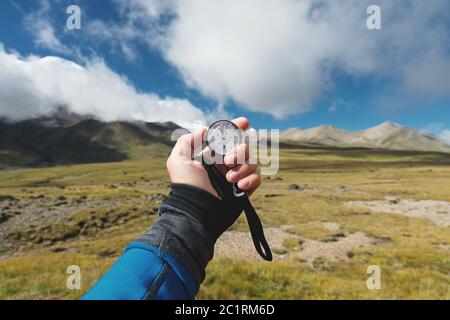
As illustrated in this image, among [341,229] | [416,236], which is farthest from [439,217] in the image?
[341,229]

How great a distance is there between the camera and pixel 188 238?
9.51 feet

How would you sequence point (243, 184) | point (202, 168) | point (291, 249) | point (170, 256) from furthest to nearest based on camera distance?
point (291, 249), point (202, 168), point (243, 184), point (170, 256)

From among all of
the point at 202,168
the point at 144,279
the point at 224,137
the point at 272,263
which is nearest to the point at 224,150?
the point at 224,137

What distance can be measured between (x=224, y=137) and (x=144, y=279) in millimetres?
1818

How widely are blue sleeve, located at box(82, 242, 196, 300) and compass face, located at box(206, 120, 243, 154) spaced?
141cm

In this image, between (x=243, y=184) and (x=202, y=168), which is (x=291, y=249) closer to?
(x=202, y=168)

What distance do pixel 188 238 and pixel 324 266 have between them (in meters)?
14.8

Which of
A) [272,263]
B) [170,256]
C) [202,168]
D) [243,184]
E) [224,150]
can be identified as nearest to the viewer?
[170,256]

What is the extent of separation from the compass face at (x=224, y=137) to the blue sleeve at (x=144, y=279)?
1413 millimetres

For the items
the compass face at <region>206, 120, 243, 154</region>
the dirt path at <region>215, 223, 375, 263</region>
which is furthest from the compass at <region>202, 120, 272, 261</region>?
the dirt path at <region>215, 223, 375, 263</region>

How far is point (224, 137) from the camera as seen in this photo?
11.8ft

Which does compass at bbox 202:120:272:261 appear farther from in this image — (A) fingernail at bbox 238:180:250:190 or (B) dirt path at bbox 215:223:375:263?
(B) dirt path at bbox 215:223:375:263

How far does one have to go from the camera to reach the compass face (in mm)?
3547
